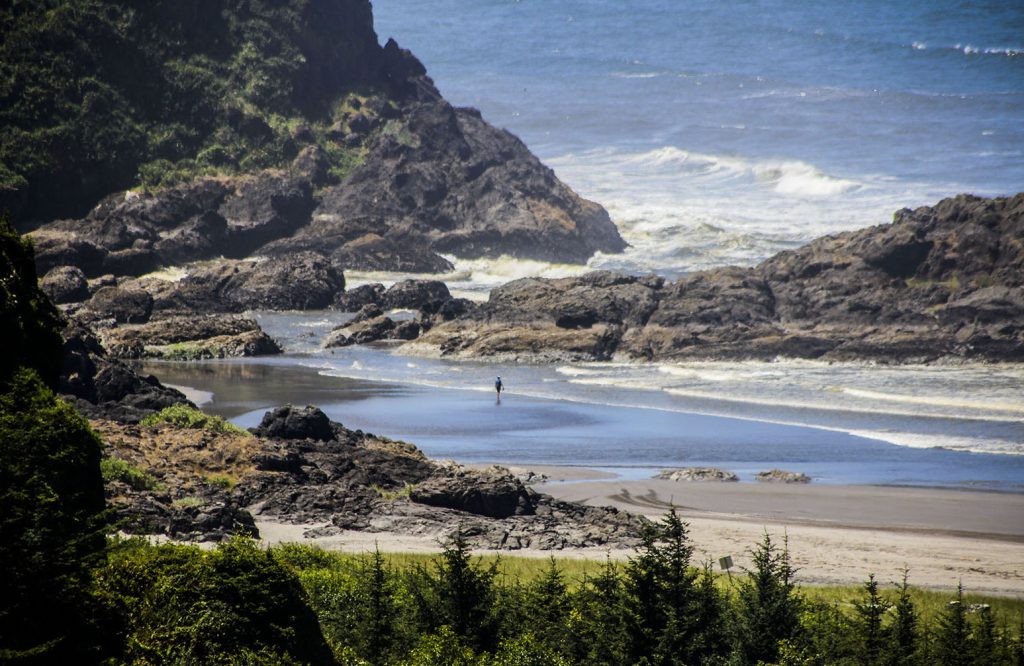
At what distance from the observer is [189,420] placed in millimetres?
38469

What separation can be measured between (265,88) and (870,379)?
7815 centimetres

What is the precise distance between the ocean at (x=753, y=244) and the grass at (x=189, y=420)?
20.6 ft

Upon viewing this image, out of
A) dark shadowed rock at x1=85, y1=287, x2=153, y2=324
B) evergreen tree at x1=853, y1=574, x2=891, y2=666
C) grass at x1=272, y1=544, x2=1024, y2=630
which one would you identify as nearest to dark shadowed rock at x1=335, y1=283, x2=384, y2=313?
dark shadowed rock at x1=85, y1=287, x2=153, y2=324

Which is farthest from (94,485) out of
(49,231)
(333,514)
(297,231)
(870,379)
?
(297,231)

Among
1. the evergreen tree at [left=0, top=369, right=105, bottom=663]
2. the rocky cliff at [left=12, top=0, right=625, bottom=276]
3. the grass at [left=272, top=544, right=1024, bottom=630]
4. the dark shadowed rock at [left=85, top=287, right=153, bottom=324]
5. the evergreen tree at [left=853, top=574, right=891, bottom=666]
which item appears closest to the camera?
the evergreen tree at [left=0, top=369, right=105, bottom=663]

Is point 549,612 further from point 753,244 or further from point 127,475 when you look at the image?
point 753,244

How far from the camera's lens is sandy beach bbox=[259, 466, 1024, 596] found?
27875mm

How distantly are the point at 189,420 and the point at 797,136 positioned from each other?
136m

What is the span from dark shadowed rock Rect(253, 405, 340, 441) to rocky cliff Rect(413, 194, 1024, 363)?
96.6ft

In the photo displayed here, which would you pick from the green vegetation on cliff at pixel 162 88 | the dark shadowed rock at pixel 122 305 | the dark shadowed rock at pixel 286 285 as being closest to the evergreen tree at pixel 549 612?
the dark shadowed rock at pixel 122 305

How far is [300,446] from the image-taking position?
120 feet

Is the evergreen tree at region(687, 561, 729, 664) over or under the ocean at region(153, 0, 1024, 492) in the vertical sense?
under

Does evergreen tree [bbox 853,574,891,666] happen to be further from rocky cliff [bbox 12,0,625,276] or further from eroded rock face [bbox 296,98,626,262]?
eroded rock face [bbox 296,98,626,262]

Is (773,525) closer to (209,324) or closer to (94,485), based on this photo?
(94,485)
